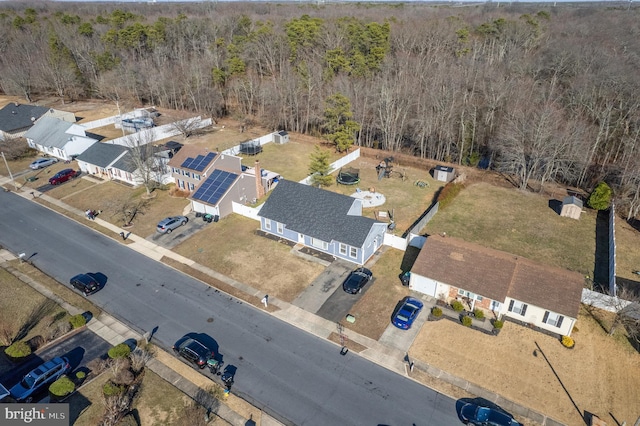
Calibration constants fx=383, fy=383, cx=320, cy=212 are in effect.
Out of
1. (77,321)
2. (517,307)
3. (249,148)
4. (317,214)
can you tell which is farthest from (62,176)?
(517,307)

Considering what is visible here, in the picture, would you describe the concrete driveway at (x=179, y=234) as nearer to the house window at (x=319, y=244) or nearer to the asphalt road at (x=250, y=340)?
the asphalt road at (x=250, y=340)

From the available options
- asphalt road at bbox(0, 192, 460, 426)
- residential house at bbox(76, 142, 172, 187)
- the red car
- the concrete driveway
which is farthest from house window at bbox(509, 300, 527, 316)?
the red car

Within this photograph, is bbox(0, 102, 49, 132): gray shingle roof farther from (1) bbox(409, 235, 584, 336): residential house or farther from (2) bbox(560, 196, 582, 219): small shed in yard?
(2) bbox(560, 196, 582, 219): small shed in yard

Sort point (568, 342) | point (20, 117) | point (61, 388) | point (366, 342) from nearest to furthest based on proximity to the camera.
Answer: point (61, 388) → point (568, 342) → point (366, 342) → point (20, 117)

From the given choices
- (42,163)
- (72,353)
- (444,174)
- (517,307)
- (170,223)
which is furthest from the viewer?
(42,163)

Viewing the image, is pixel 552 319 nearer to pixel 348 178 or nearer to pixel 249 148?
pixel 348 178

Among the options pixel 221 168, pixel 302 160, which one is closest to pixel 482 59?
pixel 302 160

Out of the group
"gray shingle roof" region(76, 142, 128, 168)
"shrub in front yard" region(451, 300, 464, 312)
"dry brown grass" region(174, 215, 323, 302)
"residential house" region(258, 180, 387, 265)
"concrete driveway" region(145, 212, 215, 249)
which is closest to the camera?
"shrub in front yard" region(451, 300, 464, 312)

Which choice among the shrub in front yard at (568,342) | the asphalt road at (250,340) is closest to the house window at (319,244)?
the asphalt road at (250,340)
